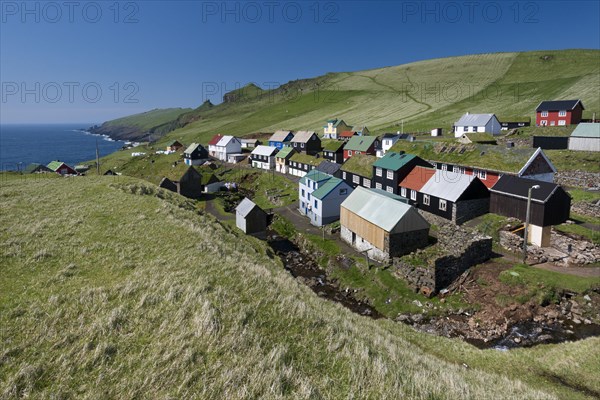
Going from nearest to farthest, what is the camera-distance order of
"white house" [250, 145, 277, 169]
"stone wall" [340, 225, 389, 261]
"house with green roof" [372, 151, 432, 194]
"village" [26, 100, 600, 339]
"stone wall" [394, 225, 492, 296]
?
"stone wall" [394, 225, 492, 296]
"village" [26, 100, 600, 339]
"stone wall" [340, 225, 389, 261]
"house with green roof" [372, 151, 432, 194]
"white house" [250, 145, 277, 169]

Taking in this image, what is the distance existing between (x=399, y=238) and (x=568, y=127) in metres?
69.8

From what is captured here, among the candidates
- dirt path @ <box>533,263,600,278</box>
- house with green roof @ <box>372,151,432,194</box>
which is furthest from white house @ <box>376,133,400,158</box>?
dirt path @ <box>533,263,600,278</box>

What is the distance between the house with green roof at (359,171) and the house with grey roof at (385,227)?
17.2 m

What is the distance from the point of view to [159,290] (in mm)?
15117

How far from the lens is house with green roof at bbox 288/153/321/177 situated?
3304 inches

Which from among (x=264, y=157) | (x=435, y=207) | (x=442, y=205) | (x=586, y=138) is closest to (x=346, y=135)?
(x=264, y=157)

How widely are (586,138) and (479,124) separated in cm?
3113

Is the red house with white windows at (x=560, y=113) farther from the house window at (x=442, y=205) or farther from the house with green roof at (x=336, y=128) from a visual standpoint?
the house window at (x=442, y=205)

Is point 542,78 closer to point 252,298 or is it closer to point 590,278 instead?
point 590,278

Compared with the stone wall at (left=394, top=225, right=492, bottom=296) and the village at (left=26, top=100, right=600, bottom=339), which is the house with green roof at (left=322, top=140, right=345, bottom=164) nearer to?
the village at (left=26, top=100, right=600, bottom=339)

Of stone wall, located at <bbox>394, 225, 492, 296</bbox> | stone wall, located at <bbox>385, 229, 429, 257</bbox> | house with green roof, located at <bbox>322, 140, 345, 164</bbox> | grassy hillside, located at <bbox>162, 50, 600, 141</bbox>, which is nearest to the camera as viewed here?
stone wall, located at <bbox>394, 225, 492, 296</bbox>

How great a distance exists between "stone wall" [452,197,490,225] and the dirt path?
37.0 feet

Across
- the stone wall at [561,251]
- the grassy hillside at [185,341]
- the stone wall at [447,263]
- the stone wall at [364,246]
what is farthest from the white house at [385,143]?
the grassy hillside at [185,341]

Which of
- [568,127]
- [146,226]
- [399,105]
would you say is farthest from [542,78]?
[146,226]
